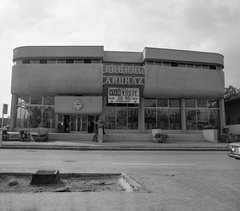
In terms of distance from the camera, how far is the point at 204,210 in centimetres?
384

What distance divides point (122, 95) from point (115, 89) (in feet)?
3.57

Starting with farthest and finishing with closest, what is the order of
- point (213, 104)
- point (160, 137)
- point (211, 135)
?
point (213, 104)
point (211, 135)
point (160, 137)

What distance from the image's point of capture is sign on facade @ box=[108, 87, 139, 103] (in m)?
25.9

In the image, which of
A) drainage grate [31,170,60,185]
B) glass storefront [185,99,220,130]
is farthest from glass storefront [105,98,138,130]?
drainage grate [31,170,60,185]

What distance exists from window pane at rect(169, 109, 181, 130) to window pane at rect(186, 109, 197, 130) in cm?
116

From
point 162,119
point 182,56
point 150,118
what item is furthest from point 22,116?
point 182,56

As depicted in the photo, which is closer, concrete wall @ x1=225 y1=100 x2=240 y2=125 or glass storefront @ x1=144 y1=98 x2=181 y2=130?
glass storefront @ x1=144 y1=98 x2=181 y2=130

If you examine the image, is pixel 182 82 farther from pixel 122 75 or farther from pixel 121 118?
pixel 121 118

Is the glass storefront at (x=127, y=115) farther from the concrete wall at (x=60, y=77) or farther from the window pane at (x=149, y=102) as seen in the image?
the concrete wall at (x=60, y=77)

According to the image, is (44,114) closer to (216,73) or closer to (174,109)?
(174,109)

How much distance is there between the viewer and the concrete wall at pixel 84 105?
25594 mm

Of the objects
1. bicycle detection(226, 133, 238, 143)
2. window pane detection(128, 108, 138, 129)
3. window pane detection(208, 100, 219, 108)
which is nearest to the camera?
bicycle detection(226, 133, 238, 143)

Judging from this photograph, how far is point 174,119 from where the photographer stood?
2836 centimetres

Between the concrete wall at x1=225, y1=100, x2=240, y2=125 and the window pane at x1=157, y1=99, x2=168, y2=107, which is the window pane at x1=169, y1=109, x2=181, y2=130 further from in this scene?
the concrete wall at x1=225, y1=100, x2=240, y2=125
